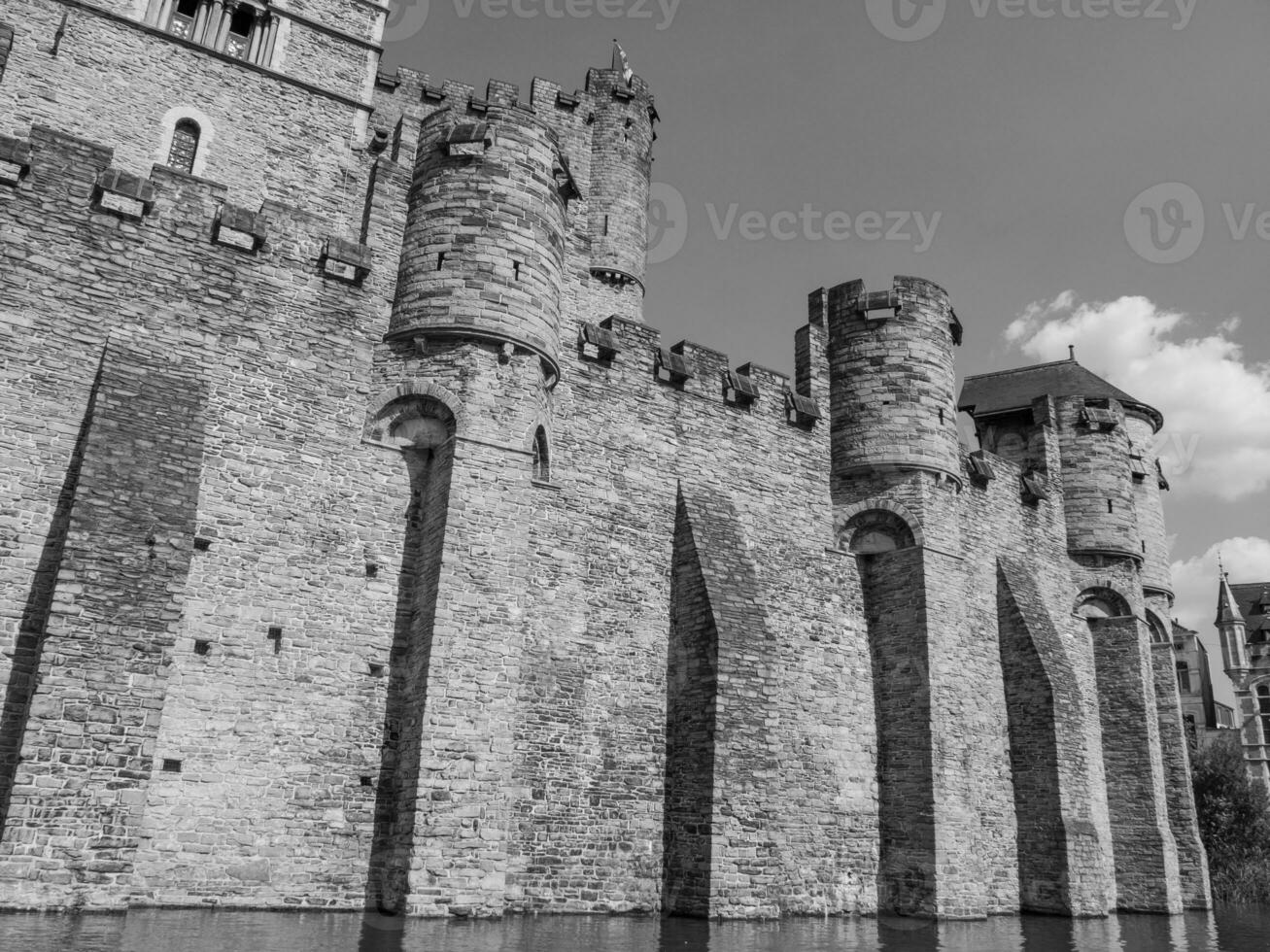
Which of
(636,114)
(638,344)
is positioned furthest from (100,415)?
(636,114)

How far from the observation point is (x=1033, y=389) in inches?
1003

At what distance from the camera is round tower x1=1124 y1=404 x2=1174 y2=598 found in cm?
2356

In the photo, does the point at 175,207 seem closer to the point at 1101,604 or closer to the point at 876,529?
the point at 876,529

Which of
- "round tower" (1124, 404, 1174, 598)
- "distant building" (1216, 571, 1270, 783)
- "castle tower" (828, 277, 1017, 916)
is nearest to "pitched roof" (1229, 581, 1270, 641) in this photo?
"distant building" (1216, 571, 1270, 783)

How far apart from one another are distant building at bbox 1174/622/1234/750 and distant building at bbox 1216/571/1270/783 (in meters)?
1.44

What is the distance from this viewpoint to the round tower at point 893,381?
17359 millimetres

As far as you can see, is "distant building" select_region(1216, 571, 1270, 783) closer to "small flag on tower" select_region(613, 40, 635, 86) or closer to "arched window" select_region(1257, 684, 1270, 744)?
"arched window" select_region(1257, 684, 1270, 744)

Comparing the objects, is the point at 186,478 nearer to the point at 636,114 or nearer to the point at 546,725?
the point at 546,725

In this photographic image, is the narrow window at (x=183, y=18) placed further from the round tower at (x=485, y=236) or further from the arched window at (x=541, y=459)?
the arched window at (x=541, y=459)

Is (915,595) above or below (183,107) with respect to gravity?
below

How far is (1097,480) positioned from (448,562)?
16923mm

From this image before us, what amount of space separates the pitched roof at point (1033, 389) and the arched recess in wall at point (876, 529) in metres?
8.95

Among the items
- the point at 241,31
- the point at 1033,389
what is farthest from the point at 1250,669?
the point at 241,31

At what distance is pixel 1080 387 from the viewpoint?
24.7m
